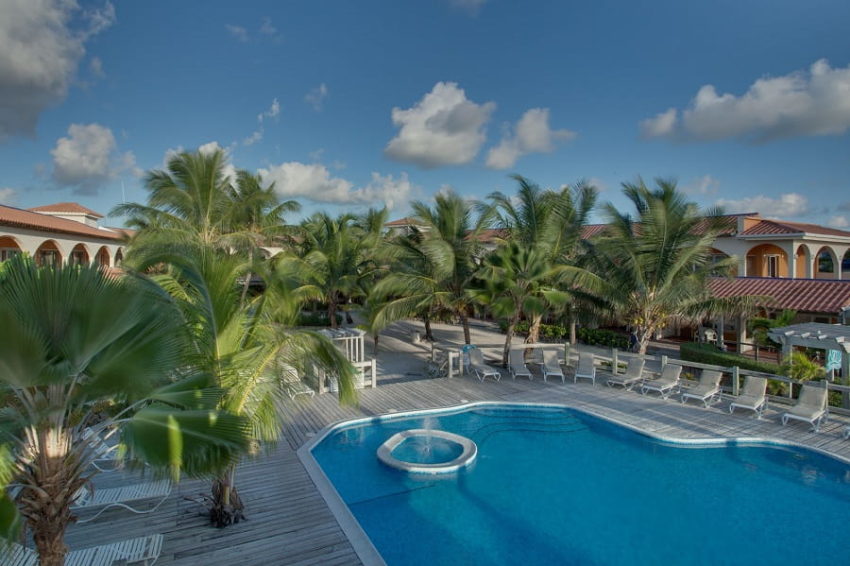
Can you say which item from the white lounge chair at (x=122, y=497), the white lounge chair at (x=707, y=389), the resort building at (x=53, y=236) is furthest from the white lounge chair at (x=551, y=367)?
the resort building at (x=53, y=236)

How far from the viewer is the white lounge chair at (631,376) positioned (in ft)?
39.8

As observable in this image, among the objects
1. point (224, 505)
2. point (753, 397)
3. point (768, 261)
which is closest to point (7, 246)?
point (224, 505)

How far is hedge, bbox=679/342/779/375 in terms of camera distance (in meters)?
11.6

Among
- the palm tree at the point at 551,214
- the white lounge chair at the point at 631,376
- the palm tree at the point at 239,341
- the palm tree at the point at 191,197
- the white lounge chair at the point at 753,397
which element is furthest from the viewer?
the palm tree at the point at 191,197

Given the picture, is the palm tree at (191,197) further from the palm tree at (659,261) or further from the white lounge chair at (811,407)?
the white lounge chair at (811,407)

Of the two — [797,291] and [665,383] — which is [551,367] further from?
[797,291]

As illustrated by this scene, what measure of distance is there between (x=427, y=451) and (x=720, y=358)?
368 inches

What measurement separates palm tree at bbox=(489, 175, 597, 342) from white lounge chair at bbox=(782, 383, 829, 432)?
620 centimetres

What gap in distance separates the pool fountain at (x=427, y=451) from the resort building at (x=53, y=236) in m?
9.80

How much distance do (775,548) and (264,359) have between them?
22.8ft

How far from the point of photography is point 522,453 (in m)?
8.98

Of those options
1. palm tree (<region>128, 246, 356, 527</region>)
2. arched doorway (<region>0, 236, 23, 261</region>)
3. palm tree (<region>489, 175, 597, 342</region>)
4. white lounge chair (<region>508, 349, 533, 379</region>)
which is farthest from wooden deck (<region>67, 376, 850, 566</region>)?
arched doorway (<region>0, 236, 23, 261</region>)

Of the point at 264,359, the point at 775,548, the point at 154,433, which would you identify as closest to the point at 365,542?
the point at 264,359

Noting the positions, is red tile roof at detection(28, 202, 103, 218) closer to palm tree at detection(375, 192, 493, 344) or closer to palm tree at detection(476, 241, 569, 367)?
palm tree at detection(375, 192, 493, 344)
